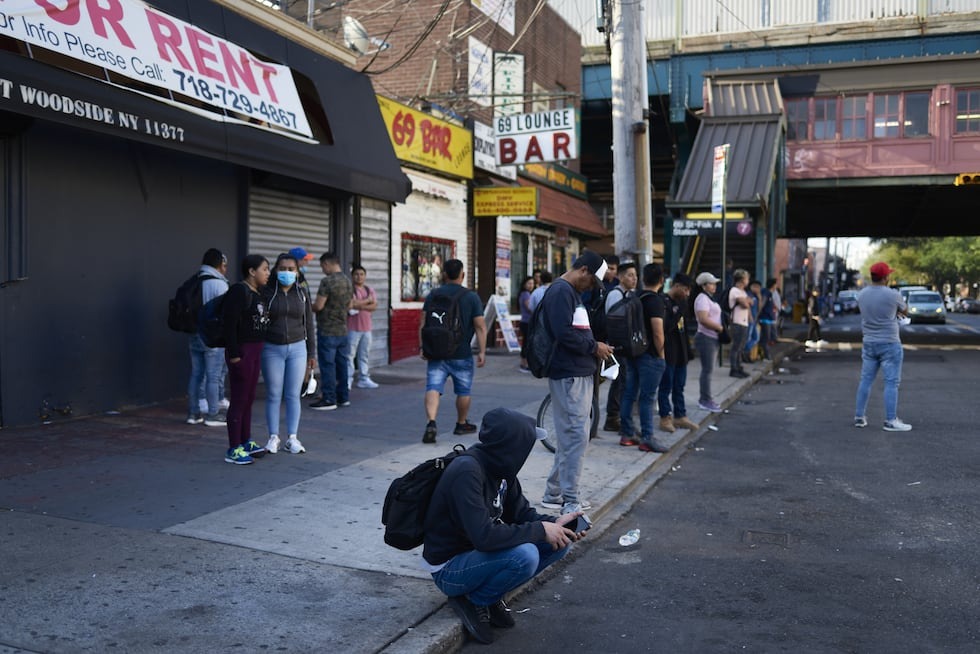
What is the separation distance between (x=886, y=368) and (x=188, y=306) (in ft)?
25.9

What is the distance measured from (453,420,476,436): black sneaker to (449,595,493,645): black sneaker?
16.0 feet

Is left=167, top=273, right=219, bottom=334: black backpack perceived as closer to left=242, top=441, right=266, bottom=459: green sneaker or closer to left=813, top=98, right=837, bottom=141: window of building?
left=242, top=441, right=266, bottom=459: green sneaker

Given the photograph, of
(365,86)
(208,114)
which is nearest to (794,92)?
(365,86)

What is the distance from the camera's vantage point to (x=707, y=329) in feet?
37.8

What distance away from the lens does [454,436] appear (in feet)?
29.7

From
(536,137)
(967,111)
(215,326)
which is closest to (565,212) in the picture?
(536,137)

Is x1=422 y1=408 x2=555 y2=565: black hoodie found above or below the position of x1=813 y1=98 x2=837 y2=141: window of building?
below

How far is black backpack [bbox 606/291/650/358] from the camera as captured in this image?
8.39 meters

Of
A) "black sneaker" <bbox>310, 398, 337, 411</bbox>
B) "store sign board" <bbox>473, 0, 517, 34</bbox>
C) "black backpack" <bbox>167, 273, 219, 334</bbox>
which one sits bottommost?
"black sneaker" <bbox>310, 398, 337, 411</bbox>

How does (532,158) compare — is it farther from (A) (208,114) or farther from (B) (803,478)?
(B) (803,478)

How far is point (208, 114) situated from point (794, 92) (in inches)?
872

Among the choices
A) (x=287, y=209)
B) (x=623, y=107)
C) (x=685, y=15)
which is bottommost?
(x=287, y=209)

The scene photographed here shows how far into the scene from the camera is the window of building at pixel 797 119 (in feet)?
89.2

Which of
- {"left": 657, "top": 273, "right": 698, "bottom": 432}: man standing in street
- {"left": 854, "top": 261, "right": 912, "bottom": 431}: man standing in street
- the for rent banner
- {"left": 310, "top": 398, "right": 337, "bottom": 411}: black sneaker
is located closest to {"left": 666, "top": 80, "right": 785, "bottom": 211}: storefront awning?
{"left": 854, "top": 261, "right": 912, "bottom": 431}: man standing in street
